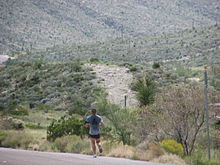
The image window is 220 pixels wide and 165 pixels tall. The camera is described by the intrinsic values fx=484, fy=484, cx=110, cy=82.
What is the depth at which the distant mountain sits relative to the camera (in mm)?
139750

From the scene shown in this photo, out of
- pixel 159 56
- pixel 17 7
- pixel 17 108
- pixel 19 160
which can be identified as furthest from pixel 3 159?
pixel 17 7

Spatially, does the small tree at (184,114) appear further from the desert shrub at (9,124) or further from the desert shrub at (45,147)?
the desert shrub at (9,124)

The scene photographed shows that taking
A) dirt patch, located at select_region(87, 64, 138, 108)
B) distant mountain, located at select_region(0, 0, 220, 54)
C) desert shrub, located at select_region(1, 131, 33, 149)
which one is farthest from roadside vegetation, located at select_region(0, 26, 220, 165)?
distant mountain, located at select_region(0, 0, 220, 54)

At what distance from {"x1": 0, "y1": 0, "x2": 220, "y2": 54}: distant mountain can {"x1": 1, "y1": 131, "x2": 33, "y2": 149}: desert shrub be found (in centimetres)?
10281

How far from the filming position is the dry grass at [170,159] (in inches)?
Answer: 619

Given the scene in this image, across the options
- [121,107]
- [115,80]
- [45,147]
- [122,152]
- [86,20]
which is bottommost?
[45,147]

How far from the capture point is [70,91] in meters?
59.6

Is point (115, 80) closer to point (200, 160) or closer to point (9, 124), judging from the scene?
point (9, 124)

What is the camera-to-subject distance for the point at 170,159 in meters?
16.0

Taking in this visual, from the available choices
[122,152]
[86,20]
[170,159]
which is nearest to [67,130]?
[122,152]

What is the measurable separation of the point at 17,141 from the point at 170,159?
34.3ft

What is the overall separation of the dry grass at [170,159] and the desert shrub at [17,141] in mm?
9112

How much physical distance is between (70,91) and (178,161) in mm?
44399

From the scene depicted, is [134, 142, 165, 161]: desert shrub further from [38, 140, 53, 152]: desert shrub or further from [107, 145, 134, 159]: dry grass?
[38, 140, 53, 152]: desert shrub
